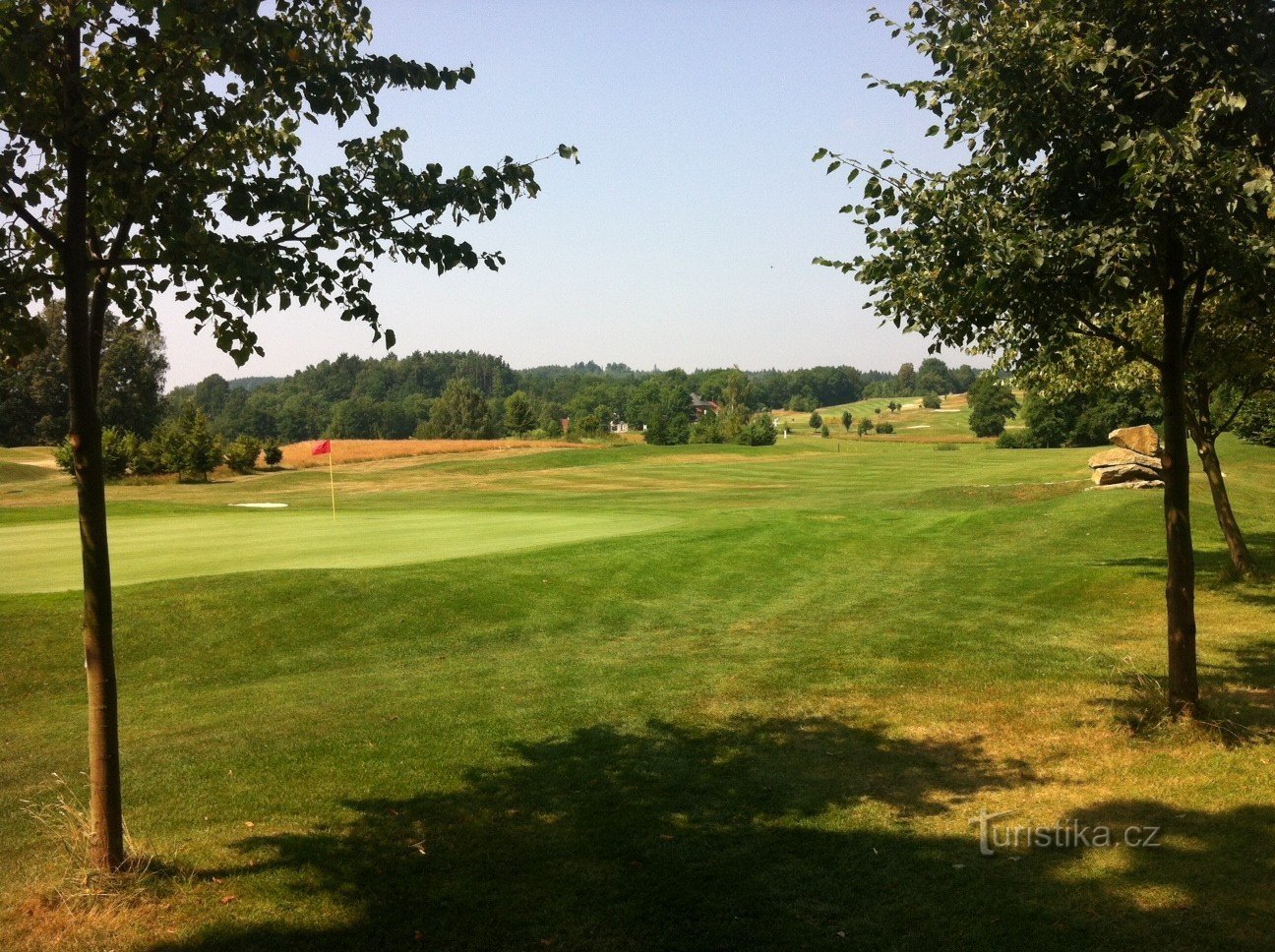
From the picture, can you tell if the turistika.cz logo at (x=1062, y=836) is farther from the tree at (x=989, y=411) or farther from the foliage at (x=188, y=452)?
the tree at (x=989, y=411)

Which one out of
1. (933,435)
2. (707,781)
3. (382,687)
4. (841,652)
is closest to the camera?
(707,781)

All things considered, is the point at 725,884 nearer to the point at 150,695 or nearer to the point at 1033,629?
the point at 150,695

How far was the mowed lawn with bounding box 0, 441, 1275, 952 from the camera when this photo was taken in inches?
231

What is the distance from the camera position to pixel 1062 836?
695 cm

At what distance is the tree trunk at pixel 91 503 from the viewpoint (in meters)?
6.07

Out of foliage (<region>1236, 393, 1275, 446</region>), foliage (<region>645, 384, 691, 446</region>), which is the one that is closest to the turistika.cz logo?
foliage (<region>1236, 393, 1275, 446</region>)

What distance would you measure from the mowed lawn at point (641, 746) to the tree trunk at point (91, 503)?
1.82 feet

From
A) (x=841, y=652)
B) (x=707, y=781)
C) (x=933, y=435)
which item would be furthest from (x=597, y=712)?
(x=933, y=435)

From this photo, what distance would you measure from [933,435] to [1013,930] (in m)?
123

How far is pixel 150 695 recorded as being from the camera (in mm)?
12383

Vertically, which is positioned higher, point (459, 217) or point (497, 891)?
point (459, 217)

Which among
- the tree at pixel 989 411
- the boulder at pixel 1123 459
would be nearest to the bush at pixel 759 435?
the tree at pixel 989 411

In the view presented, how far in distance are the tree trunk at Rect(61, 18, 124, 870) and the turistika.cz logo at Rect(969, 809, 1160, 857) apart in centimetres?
589

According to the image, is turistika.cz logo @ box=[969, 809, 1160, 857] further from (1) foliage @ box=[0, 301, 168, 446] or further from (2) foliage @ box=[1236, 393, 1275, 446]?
(1) foliage @ box=[0, 301, 168, 446]
